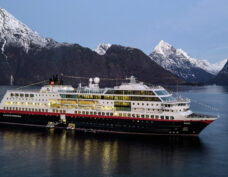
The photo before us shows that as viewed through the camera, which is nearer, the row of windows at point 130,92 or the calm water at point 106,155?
the calm water at point 106,155

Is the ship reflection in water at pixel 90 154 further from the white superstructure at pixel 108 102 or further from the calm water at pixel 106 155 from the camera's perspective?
the white superstructure at pixel 108 102

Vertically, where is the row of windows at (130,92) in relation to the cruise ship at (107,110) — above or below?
above

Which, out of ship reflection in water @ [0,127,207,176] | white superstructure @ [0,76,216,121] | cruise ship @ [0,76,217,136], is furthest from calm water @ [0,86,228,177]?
white superstructure @ [0,76,216,121]

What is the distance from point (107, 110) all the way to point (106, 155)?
44.0 ft

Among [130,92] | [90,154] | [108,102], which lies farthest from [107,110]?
[90,154]

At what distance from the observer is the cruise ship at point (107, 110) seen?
4966 cm

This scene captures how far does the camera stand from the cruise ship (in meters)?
49.7

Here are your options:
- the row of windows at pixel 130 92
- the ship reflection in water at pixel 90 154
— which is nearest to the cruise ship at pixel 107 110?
the row of windows at pixel 130 92

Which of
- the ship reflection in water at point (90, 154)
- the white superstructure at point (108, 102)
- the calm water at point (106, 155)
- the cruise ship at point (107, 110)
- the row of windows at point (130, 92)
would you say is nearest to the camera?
the calm water at point (106, 155)


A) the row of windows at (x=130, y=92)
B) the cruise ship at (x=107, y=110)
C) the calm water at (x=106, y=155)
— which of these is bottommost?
the calm water at (x=106, y=155)

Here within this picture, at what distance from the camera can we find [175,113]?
4894cm

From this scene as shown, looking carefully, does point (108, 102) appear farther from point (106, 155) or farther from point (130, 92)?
point (106, 155)

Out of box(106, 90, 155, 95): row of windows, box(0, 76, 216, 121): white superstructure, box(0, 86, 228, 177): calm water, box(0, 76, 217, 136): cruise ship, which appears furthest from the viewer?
box(106, 90, 155, 95): row of windows

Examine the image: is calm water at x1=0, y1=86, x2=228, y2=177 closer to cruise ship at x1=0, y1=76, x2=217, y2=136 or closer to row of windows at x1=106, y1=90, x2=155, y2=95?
cruise ship at x1=0, y1=76, x2=217, y2=136
